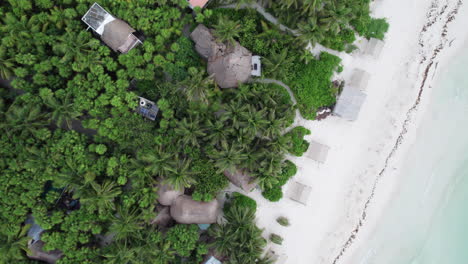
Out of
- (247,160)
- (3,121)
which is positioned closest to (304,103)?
(247,160)

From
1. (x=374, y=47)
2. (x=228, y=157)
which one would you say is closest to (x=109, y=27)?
(x=228, y=157)

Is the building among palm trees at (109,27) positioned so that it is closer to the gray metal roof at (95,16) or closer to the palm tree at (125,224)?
the gray metal roof at (95,16)

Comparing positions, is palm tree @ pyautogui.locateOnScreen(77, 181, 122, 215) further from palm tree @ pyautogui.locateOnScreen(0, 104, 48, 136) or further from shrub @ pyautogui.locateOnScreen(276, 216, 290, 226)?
shrub @ pyautogui.locateOnScreen(276, 216, 290, 226)

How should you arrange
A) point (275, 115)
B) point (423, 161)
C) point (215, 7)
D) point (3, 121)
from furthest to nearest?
point (423, 161) → point (215, 7) → point (275, 115) → point (3, 121)

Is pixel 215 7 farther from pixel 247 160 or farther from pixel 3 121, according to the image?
pixel 3 121

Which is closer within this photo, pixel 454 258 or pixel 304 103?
pixel 304 103

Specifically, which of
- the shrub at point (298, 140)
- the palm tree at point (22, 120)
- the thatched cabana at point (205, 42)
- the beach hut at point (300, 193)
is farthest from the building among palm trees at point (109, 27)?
the beach hut at point (300, 193)

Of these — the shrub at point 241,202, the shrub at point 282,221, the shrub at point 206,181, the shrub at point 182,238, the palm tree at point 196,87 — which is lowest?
the shrub at point 182,238
